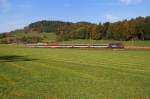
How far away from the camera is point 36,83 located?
58.9 ft

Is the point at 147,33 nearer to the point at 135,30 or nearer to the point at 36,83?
the point at 135,30

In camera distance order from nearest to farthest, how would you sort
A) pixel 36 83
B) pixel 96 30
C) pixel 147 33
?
1. pixel 36 83
2. pixel 147 33
3. pixel 96 30

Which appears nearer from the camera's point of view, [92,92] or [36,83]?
[92,92]

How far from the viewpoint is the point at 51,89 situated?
15812 mm

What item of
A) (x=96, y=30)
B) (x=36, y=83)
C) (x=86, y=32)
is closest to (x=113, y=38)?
(x=96, y=30)

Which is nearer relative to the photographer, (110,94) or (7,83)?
(110,94)

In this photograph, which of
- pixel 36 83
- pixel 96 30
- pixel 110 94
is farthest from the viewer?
pixel 96 30

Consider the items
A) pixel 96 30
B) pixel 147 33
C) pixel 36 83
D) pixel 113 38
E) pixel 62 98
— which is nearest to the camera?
pixel 62 98

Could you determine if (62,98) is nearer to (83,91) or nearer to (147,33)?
(83,91)

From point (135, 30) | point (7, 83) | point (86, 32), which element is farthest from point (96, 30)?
point (7, 83)

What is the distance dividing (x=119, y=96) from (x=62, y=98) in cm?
224

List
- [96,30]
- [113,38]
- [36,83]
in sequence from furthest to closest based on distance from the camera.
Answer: [96,30] → [113,38] → [36,83]

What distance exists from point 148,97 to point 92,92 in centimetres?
239

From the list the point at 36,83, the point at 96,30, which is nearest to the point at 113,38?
the point at 96,30
